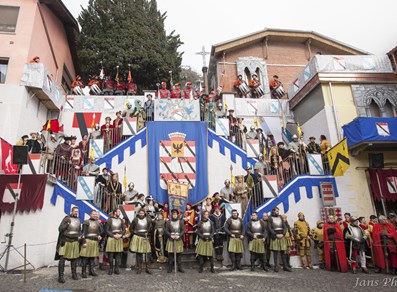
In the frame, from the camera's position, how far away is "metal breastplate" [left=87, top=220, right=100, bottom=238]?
807 centimetres

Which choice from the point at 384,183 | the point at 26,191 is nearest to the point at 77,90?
the point at 26,191

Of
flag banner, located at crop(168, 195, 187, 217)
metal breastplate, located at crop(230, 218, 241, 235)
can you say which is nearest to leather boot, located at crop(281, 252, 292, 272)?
metal breastplate, located at crop(230, 218, 241, 235)

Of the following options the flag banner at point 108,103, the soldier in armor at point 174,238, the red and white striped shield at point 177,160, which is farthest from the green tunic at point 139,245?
the flag banner at point 108,103

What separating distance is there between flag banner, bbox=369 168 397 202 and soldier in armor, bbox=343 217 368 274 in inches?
137

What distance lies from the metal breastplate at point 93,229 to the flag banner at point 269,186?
5.80 metres

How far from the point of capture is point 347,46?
21906mm

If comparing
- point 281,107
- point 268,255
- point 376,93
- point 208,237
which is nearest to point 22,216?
point 208,237

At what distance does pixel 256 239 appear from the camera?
29.7 feet

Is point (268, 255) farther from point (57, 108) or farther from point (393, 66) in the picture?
point (57, 108)

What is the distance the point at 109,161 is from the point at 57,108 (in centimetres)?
534

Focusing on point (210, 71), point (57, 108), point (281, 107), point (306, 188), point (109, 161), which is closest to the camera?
point (306, 188)

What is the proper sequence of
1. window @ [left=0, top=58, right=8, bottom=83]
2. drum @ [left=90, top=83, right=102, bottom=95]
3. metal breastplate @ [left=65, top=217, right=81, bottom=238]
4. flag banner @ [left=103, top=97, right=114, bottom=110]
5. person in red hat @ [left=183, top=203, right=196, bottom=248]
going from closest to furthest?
metal breastplate @ [left=65, top=217, right=81, bottom=238]
person in red hat @ [left=183, top=203, right=196, bottom=248]
window @ [left=0, top=58, right=8, bottom=83]
flag banner @ [left=103, top=97, right=114, bottom=110]
drum @ [left=90, top=83, right=102, bottom=95]

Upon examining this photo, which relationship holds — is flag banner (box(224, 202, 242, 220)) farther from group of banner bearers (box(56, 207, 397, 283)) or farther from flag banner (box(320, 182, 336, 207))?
flag banner (box(320, 182, 336, 207))

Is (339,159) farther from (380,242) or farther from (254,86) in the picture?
(254,86)
